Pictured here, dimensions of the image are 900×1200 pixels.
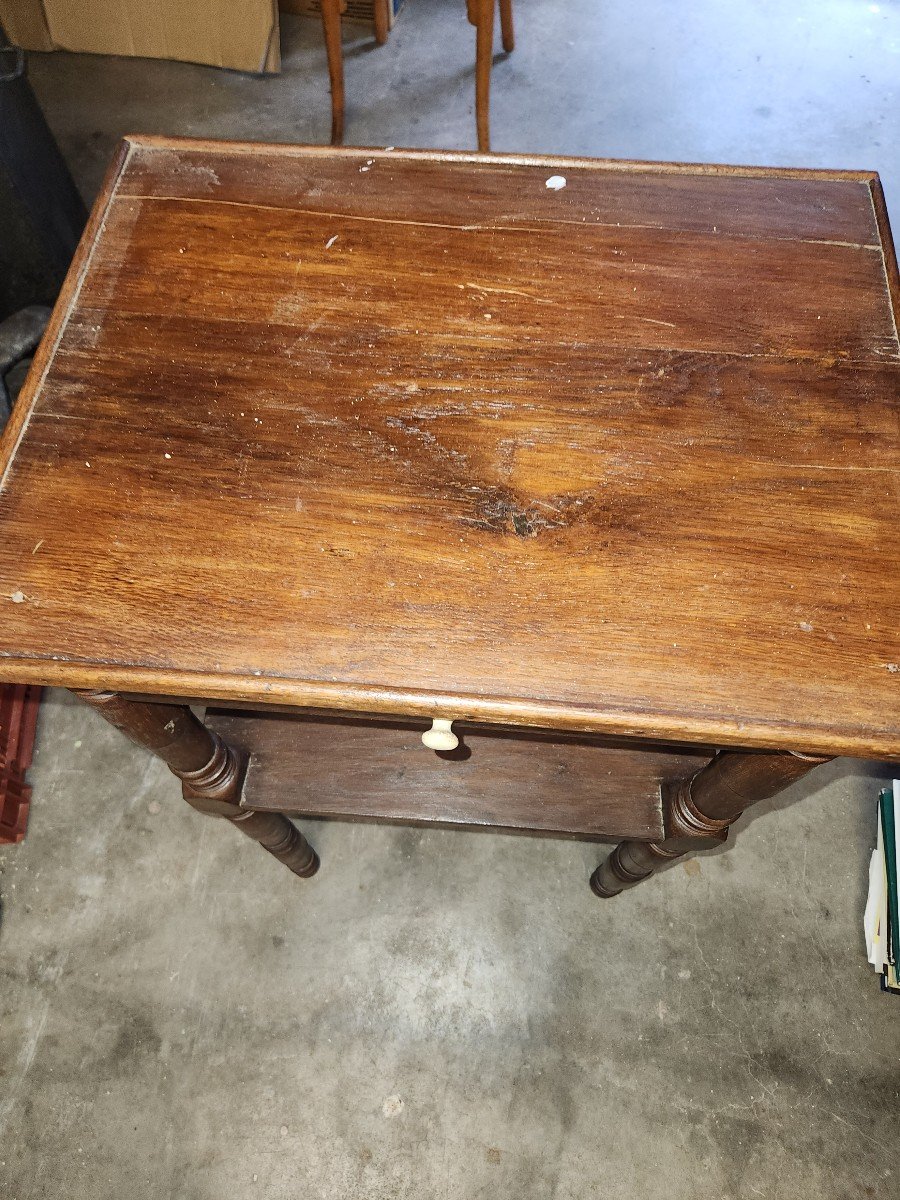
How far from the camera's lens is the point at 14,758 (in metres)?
1.85

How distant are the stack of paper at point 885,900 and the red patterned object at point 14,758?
6.11ft

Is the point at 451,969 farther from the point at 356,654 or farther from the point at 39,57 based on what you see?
the point at 39,57

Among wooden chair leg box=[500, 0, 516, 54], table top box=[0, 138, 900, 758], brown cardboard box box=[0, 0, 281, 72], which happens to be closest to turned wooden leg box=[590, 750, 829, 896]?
table top box=[0, 138, 900, 758]

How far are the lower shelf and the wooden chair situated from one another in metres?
2.03

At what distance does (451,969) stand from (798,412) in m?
1.31

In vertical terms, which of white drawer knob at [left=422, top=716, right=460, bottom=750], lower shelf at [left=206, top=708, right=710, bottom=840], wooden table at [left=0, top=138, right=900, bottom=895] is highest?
wooden table at [left=0, top=138, right=900, bottom=895]

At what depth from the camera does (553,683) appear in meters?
0.91

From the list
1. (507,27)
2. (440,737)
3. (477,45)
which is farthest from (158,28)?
(440,737)

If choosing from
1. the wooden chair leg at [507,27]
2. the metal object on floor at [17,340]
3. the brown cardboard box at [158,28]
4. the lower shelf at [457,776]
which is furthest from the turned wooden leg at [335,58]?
the lower shelf at [457,776]

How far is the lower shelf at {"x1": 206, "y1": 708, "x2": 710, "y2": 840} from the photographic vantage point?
1376mm

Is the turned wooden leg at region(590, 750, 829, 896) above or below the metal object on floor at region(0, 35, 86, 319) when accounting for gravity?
below

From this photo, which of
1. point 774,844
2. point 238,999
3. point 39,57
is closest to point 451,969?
point 238,999

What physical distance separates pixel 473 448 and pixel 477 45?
6.29ft

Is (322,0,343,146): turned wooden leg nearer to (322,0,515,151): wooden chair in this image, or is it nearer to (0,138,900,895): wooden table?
(322,0,515,151): wooden chair
